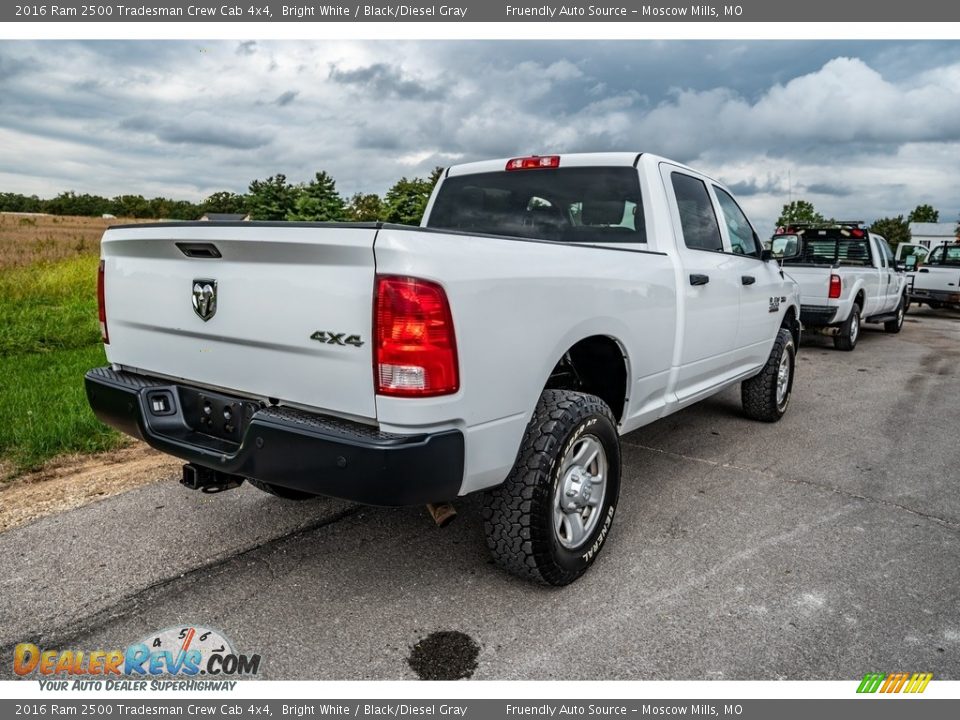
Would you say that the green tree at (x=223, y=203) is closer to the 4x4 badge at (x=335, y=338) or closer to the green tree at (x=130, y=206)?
the green tree at (x=130, y=206)

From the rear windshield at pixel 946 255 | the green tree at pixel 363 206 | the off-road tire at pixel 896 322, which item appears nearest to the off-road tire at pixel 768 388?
the off-road tire at pixel 896 322

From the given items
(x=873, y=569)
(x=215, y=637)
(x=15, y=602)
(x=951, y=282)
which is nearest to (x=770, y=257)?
(x=873, y=569)

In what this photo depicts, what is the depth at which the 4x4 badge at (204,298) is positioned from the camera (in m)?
2.71

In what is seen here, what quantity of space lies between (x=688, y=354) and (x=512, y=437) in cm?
181

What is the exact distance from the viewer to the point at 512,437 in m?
2.65

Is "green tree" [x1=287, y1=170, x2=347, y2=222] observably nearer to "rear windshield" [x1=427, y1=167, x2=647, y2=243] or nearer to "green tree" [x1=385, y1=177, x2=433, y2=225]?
"green tree" [x1=385, y1=177, x2=433, y2=225]

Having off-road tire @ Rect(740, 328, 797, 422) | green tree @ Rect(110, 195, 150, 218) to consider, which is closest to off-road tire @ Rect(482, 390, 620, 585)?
off-road tire @ Rect(740, 328, 797, 422)

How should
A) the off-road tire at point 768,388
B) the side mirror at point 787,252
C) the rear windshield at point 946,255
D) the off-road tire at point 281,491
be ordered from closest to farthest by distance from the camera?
1. the off-road tire at point 281,491
2. the side mirror at point 787,252
3. the off-road tire at point 768,388
4. the rear windshield at point 946,255

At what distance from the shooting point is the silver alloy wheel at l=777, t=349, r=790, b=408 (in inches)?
229

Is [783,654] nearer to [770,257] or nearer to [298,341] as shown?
[298,341]

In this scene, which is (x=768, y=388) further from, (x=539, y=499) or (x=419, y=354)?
(x=419, y=354)

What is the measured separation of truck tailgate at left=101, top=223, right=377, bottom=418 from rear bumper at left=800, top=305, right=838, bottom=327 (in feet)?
31.5

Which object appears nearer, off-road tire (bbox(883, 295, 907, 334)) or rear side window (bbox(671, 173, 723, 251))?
rear side window (bbox(671, 173, 723, 251))

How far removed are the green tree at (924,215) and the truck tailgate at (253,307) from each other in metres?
124
